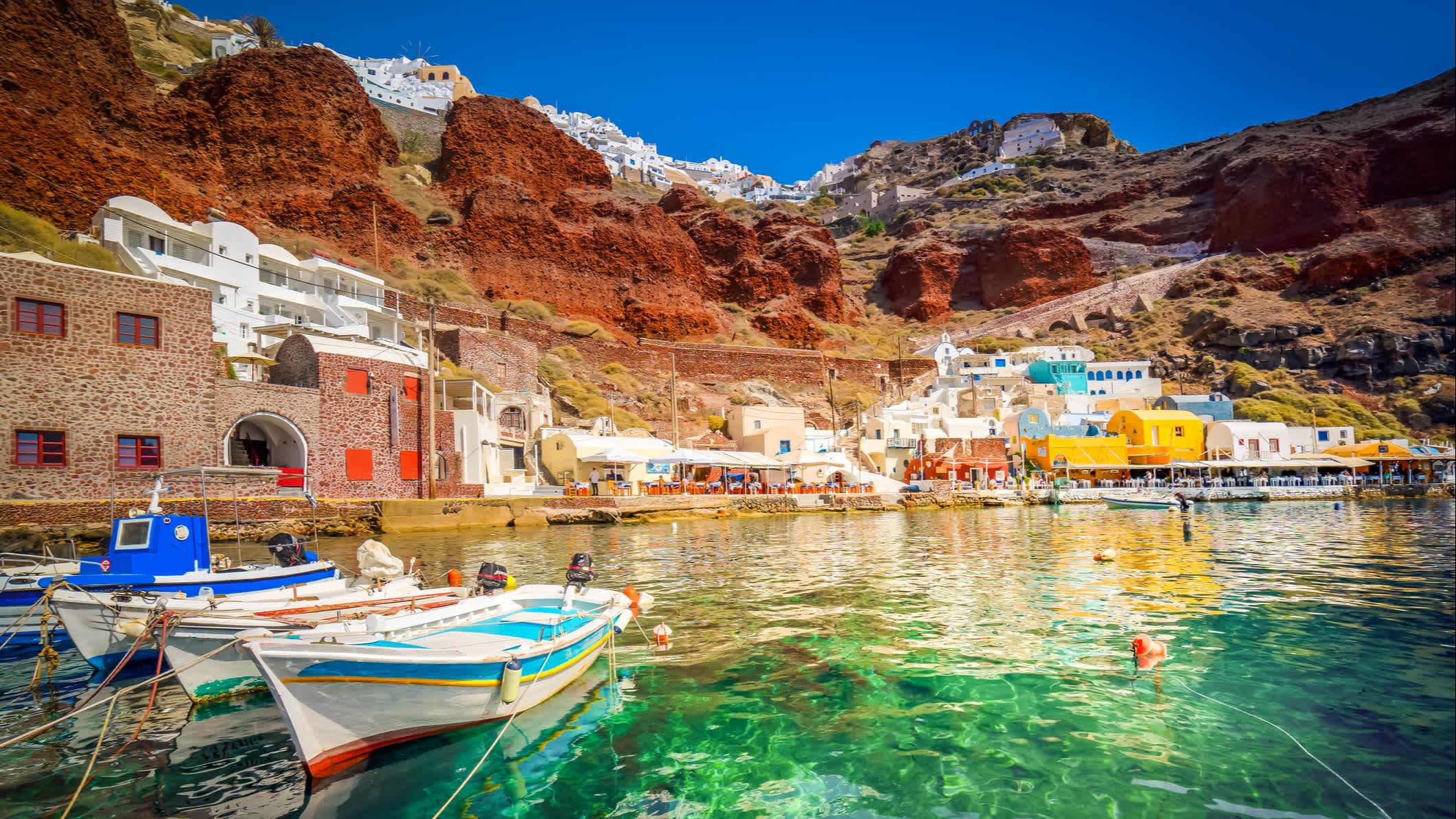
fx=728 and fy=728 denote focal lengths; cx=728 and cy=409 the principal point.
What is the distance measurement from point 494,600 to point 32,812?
4.09m

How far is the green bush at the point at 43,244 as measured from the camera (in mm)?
26859

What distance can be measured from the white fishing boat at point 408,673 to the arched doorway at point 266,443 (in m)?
19.7

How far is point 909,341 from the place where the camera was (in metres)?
76.9

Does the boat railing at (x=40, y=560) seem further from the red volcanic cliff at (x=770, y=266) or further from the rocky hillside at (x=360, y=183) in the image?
the red volcanic cliff at (x=770, y=266)

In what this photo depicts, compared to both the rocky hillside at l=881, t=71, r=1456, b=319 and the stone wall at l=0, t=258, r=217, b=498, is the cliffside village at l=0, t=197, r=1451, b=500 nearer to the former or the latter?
the stone wall at l=0, t=258, r=217, b=498

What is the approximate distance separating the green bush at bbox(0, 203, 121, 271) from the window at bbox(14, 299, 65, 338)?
9.68m

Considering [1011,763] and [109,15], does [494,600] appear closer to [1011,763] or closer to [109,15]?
[1011,763]

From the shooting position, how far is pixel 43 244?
92.6 ft

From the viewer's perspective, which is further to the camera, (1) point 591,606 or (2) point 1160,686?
(1) point 591,606

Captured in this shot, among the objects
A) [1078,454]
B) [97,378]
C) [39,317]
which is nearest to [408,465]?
[97,378]

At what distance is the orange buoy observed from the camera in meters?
7.93

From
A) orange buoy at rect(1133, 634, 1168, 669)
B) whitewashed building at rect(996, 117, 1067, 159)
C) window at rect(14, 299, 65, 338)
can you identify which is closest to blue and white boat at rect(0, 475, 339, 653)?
orange buoy at rect(1133, 634, 1168, 669)

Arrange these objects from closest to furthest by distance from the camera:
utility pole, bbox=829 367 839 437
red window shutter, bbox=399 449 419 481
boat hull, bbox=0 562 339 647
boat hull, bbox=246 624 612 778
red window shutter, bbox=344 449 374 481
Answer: boat hull, bbox=246 624 612 778
boat hull, bbox=0 562 339 647
red window shutter, bbox=344 449 374 481
red window shutter, bbox=399 449 419 481
utility pole, bbox=829 367 839 437

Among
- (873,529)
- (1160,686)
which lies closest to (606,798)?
(1160,686)
